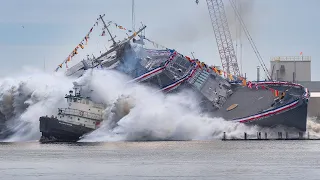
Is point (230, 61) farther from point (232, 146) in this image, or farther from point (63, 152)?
point (63, 152)

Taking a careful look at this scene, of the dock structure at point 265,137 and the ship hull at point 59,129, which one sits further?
the dock structure at point 265,137

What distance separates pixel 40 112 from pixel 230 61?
6859 centimetres

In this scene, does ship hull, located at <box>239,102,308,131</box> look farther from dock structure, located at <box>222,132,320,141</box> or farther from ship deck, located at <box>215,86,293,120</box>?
ship deck, located at <box>215,86,293,120</box>

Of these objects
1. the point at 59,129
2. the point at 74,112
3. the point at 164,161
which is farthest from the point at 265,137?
the point at 164,161

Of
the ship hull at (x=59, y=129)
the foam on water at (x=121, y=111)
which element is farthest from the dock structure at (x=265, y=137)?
the ship hull at (x=59, y=129)

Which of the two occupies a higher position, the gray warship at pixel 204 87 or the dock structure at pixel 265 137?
the gray warship at pixel 204 87

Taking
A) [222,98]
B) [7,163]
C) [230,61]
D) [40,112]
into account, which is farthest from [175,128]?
[230,61]

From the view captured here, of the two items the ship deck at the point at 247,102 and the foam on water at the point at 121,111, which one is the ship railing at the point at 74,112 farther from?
the ship deck at the point at 247,102

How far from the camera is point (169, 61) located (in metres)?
142

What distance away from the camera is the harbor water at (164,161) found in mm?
79625

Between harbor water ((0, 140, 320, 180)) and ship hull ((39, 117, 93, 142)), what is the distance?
4048 millimetres

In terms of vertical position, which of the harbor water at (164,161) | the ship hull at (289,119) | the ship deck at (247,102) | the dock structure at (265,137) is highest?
the ship deck at (247,102)

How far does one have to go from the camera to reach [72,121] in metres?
128

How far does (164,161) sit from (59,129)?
36.9 m
